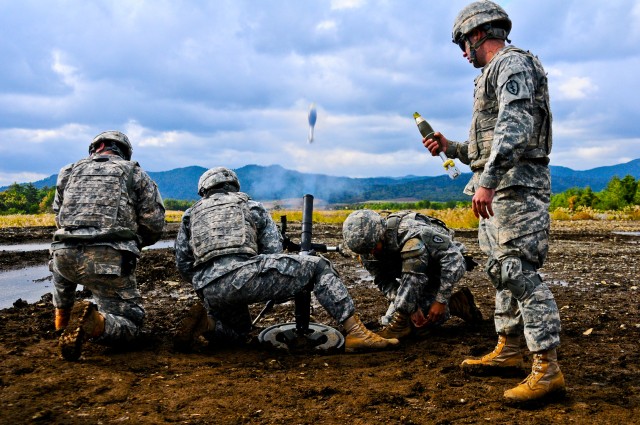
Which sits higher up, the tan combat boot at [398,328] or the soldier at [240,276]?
the soldier at [240,276]

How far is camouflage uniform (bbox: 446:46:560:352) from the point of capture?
3652 mm

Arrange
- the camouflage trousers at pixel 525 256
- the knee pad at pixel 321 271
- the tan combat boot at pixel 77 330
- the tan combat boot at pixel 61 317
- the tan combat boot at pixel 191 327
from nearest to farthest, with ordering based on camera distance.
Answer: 1. the camouflage trousers at pixel 525 256
2. the tan combat boot at pixel 77 330
3. the tan combat boot at pixel 191 327
4. the knee pad at pixel 321 271
5. the tan combat boot at pixel 61 317

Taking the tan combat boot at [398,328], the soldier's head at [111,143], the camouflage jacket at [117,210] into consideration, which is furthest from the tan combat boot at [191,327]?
the soldier's head at [111,143]

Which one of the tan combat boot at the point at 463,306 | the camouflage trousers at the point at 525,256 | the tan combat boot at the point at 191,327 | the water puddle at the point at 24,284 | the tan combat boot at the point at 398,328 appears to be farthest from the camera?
the water puddle at the point at 24,284

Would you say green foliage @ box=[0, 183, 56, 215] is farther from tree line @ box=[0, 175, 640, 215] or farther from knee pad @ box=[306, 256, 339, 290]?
knee pad @ box=[306, 256, 339, 290]

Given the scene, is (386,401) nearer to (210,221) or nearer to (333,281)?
(333,281)

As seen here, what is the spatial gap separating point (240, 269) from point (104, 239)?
54.1 inches

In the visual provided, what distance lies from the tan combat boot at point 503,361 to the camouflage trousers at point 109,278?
10.0 feet

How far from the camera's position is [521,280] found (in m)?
3.68

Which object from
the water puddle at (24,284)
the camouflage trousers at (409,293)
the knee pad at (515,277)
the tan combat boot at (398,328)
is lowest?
the water puddle at (24,284)

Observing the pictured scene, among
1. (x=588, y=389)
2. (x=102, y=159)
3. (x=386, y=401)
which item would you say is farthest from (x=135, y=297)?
(x=588, y=389)

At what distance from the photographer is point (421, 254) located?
5.47 metres

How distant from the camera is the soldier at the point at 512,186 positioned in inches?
143

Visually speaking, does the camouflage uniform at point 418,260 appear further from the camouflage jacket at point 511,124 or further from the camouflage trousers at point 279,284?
the camouflage jacket at point 511,124
